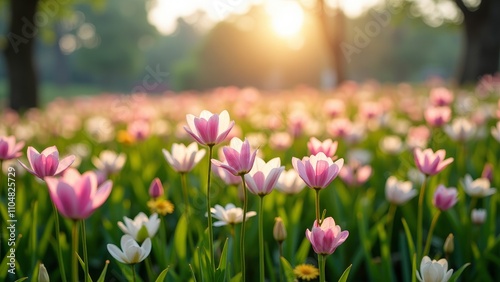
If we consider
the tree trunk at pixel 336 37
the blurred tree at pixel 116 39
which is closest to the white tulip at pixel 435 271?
the tree trunk at pixel 336 37

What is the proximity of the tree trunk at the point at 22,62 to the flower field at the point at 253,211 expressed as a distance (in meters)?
6.75

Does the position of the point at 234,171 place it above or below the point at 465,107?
above

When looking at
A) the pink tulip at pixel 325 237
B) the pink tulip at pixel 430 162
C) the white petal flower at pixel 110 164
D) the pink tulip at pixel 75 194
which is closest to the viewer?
the pink tulip at pixel 75 194

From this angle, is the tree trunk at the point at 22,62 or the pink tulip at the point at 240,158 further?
the tree trunk at the point at 22,62

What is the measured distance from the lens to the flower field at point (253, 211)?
1.18 metres

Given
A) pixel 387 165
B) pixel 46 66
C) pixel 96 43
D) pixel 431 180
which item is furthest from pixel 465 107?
pixel 46 66

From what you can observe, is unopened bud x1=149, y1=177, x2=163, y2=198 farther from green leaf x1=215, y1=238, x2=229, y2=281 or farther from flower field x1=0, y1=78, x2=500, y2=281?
green leaf x1=215, y1=238, x2=229, y2=281

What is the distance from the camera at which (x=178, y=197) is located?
249 cm

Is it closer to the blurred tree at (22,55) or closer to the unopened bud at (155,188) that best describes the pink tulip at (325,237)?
the unopened bud at (155,188)

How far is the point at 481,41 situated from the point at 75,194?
42.3 feet

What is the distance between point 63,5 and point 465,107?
36.0ft

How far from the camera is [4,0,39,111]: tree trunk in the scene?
32.3 feet

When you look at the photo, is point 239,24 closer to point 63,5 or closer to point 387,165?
point 63,5

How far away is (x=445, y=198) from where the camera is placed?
1544 millimetres
